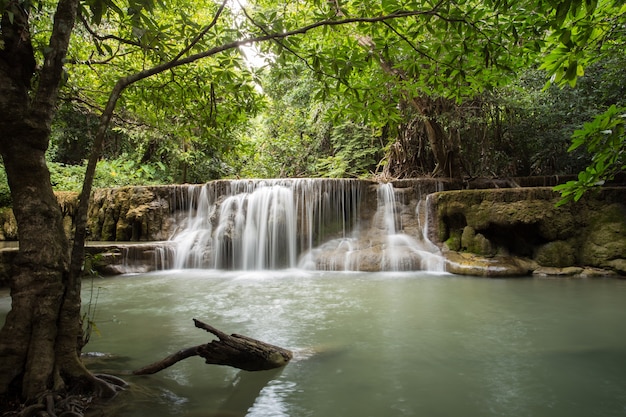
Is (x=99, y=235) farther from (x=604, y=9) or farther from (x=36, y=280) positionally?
(x=604, y=9)

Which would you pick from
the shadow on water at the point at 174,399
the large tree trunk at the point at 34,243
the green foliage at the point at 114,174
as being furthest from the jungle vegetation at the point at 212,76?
the green foliage at the point at 114,174

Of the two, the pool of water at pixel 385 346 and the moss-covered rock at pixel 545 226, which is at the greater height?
the moss-covered rock at pixel 545 226

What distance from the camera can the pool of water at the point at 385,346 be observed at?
3.23 m

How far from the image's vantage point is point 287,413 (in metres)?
3.10

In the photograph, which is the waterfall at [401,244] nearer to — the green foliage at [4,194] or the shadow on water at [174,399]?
the shadow on water at [174,399]

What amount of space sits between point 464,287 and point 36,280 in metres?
7.32

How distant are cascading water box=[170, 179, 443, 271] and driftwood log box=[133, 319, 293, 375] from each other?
24.2ft

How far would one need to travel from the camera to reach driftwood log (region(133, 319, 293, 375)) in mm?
3377

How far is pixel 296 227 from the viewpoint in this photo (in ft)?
40.5

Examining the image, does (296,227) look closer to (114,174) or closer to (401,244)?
(401,244)

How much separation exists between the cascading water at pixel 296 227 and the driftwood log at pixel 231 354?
738 centimetres

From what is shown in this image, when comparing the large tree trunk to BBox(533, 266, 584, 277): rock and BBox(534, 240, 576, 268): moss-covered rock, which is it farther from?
BBox(534, 240, 576, 268): moss-covered rock

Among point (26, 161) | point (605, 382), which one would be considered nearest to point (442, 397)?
point (605, 382)

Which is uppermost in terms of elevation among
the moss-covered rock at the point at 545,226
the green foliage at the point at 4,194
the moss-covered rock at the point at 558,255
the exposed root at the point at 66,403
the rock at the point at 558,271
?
the green foliage at the point at 4,194
